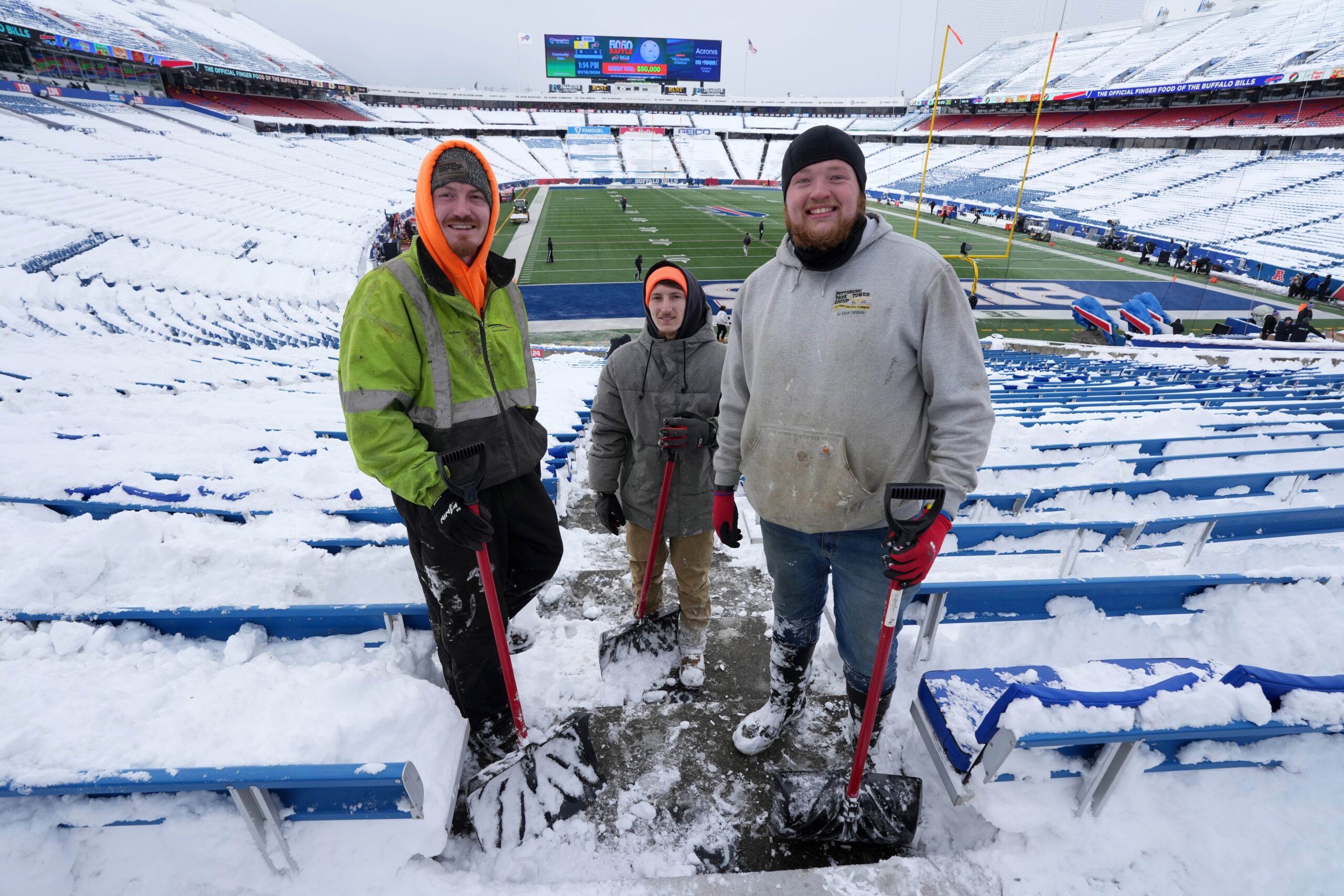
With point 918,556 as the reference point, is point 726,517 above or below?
below

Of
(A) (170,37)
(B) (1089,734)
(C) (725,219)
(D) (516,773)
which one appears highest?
(A) (170,37)

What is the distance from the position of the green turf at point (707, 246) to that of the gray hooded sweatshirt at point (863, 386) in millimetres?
15440

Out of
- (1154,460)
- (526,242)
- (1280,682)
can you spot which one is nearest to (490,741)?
(1280,682)

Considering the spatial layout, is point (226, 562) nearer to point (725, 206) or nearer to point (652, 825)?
point (652, 825)

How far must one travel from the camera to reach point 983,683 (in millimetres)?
2078

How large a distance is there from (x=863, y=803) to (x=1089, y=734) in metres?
0.78

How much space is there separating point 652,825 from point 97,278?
14.5 m

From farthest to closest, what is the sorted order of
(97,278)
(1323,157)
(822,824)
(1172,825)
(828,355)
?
(1323,157), (97,278), (822,824), (828,355), (1172,825)

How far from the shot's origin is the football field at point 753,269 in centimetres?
1852

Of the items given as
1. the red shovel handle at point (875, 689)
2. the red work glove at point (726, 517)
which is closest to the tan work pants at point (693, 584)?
the red work glove at point (726, 517)

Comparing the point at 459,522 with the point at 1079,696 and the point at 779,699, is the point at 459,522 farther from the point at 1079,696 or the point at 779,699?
the point at 1079,696

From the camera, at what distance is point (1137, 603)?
2342 millimetres

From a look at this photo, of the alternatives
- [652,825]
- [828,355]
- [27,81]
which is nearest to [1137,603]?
[828,355]

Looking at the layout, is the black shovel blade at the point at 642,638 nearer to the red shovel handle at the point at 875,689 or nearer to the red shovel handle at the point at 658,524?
the red shovel handle at the point at 658,524
